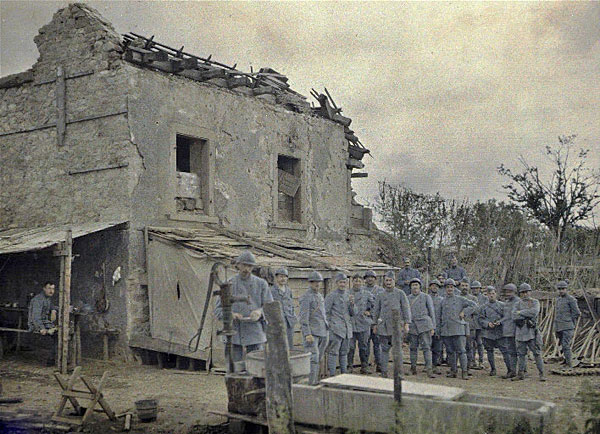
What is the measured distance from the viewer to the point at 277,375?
678 centimetres

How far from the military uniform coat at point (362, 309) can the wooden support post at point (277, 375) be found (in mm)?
5185

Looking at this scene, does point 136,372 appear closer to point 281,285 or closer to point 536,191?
point 281,285

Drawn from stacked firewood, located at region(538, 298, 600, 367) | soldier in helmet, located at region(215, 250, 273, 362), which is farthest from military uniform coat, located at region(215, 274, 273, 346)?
stacked firewood, located at region(538, 298, 600, 367)

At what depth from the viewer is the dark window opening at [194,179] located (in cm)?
1403

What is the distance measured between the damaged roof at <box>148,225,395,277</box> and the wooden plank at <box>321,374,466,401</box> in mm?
4788

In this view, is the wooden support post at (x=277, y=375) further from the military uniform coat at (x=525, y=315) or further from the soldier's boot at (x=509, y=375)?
the soldier's boot at (x=509, y=375)

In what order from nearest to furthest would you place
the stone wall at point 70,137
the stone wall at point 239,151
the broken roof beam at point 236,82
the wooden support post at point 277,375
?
the wooden support post at point 277,375
the stone wall at point 70,137
the stone wall at point 239,151
the broken roof beam at point 236,82

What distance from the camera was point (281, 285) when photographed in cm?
1025

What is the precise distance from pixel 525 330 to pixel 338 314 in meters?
3.33

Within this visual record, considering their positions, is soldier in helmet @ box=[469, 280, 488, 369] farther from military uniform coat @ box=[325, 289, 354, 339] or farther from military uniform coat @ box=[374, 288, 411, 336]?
military uniform coat @ box=[325, 289, 354, 339]

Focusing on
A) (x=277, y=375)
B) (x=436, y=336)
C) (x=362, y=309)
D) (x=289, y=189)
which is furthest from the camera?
(x=289, y=189)

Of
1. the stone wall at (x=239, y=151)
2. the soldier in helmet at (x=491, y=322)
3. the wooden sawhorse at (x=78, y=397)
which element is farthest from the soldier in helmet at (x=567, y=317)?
the wooden sawhorse at (x=78, y=397)

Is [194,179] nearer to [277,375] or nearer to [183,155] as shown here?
[183,155]

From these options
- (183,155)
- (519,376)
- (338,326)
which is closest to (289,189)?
(183,155)
